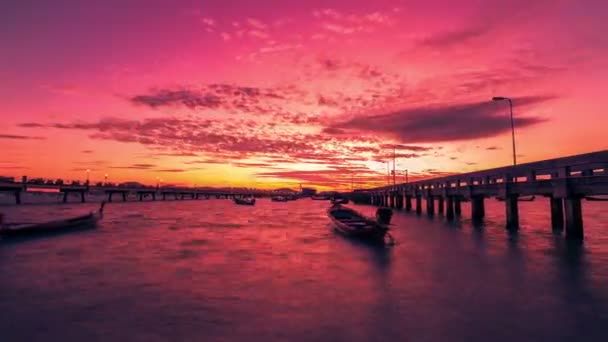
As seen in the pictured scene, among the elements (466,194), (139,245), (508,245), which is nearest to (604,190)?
(508,245)

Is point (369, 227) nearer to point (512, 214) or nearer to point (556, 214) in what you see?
point (512, 214)

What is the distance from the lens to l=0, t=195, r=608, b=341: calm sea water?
36.4 feet

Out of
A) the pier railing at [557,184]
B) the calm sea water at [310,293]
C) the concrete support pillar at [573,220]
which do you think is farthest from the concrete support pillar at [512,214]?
the concrete support pillar at [573,220]

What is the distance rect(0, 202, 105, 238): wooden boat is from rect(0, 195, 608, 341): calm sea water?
1015cm

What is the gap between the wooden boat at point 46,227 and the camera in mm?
36537

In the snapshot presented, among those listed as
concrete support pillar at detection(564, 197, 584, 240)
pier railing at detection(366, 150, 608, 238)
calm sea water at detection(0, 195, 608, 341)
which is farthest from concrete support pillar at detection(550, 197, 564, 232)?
concrete support pillar at detection(564, 197, 584, 240)

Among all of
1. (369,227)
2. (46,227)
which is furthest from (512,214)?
(46,227)

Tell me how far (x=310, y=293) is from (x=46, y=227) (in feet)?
126

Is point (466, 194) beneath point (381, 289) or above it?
above

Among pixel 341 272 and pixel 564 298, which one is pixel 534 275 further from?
pixel 341 272

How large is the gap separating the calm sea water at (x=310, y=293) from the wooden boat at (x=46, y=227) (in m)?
10.1

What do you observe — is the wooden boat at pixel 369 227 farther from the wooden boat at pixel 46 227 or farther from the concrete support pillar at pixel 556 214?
the wooden boat at pixel 46 227

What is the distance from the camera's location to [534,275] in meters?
18.5

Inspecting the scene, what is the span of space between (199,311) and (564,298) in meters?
14.1
